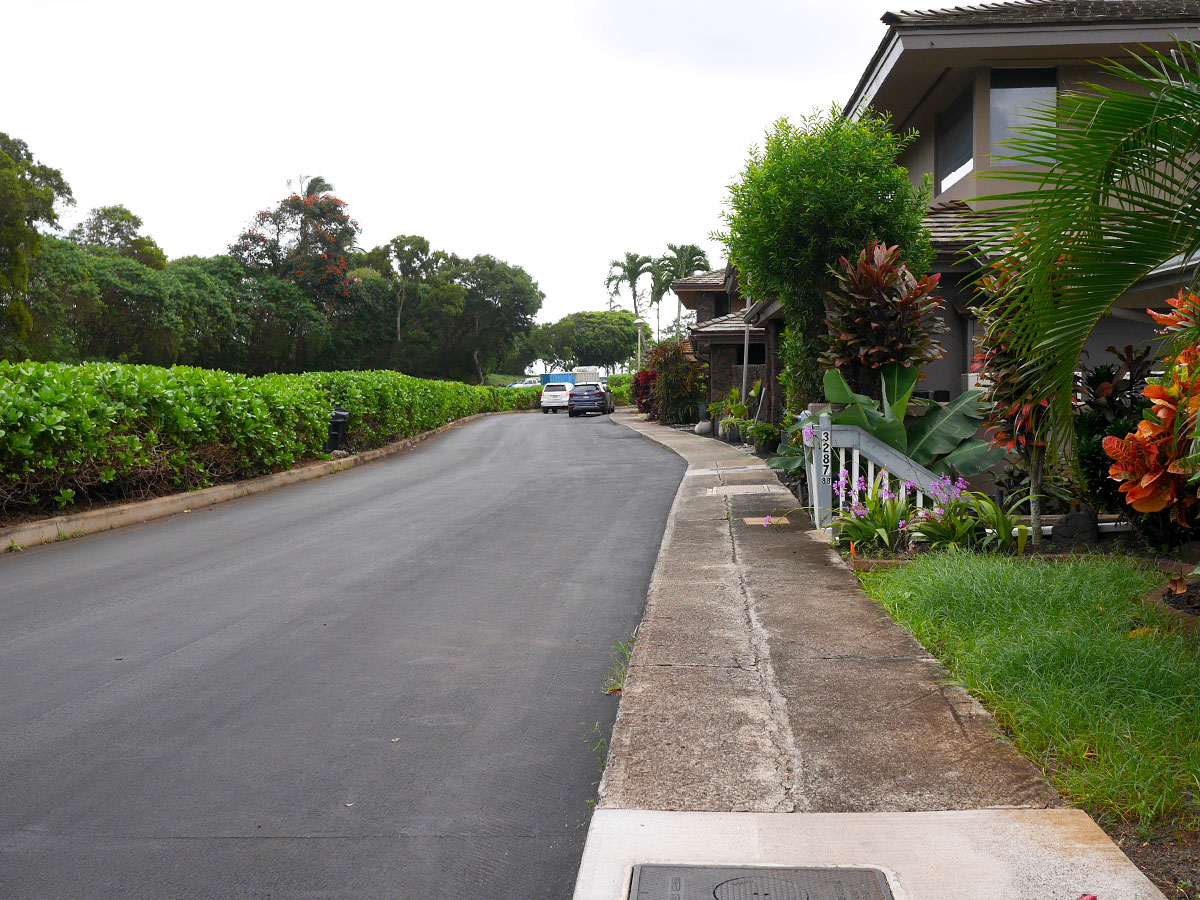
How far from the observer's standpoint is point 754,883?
2611mm

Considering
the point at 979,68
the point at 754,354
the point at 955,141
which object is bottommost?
the point at 754,354

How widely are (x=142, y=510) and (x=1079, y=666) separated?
9.71 meters

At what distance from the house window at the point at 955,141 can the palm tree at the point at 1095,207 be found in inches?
414

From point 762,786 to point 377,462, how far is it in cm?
1650

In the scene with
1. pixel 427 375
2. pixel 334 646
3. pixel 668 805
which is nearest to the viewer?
pixel 668 805

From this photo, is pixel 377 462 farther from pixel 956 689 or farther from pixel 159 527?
pixel 956 689

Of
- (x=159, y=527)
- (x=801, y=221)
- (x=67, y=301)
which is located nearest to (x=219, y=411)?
(x=159, y=527)

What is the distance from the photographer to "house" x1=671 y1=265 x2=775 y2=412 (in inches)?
861

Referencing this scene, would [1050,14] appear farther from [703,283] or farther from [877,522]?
[703,283]

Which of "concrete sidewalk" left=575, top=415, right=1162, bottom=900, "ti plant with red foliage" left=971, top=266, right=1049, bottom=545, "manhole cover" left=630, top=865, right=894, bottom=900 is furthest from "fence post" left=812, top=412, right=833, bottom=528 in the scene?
"manhole cover" left=630, top=865, right=894, bottom=900

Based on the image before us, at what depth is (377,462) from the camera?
18.9 meters

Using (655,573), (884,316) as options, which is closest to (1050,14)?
(884,316)

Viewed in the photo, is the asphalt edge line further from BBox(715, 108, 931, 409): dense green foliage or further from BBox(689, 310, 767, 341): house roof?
BBox(689, 310, 767, 341): house roof

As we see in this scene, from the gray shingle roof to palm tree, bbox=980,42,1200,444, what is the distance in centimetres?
1002
